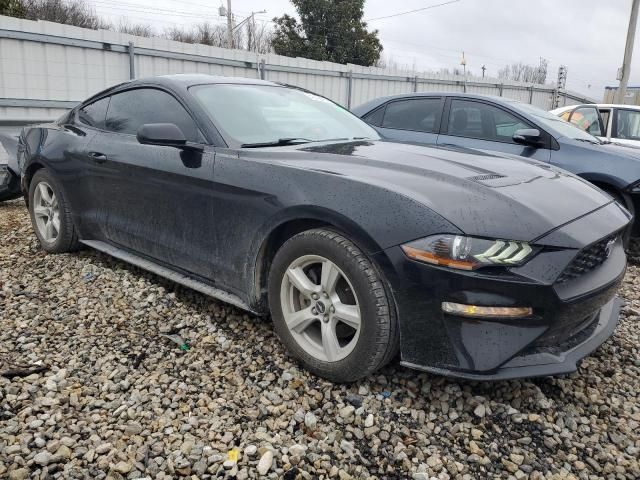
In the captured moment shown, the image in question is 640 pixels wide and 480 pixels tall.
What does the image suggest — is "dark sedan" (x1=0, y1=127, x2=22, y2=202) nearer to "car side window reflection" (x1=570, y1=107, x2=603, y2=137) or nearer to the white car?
the white car

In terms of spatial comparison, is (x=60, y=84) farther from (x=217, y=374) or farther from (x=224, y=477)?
(x=224, y=477)

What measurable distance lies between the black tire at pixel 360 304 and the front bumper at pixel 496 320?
2.6 inches

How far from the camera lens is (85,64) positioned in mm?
8617

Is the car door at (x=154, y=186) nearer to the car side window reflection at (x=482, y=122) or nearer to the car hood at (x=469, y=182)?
the car hood at (x=469, y=182)

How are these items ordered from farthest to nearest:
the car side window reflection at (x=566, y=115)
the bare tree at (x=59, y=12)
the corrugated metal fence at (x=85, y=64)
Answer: the bare tree at (x=59, y=12), the car side window reflection at (x=566, y=115), the corrugated metal fence at (x=85, y=64)

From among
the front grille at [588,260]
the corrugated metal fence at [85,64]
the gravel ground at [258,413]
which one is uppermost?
the corrugated metal fence at [85,64]

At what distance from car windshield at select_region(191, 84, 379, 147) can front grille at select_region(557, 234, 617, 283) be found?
1.64 meters

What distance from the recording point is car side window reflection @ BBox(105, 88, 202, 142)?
3.14m

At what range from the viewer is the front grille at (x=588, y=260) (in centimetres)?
213

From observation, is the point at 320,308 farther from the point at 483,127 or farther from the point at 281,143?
the point at 483,127

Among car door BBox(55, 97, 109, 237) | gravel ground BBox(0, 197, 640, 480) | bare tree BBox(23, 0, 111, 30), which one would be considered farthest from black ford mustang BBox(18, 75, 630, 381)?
bare tree BBox(23, 0, 111, 30)

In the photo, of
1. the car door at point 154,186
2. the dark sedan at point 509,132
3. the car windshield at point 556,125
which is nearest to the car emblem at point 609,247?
the car door at point 154,186

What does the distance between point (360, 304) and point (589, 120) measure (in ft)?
23.7

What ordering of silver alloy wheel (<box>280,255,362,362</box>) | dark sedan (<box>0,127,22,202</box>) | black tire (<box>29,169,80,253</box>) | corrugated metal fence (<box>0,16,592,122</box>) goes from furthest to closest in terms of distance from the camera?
corrugated metal fence (<box>0,16,592,122</box>) → dark sedan (<box>0,127,22,202</box>) → black tire (<box>29,169,80,253</box>) → silver alloy wheel (<box>280,255,362,362</box>)
